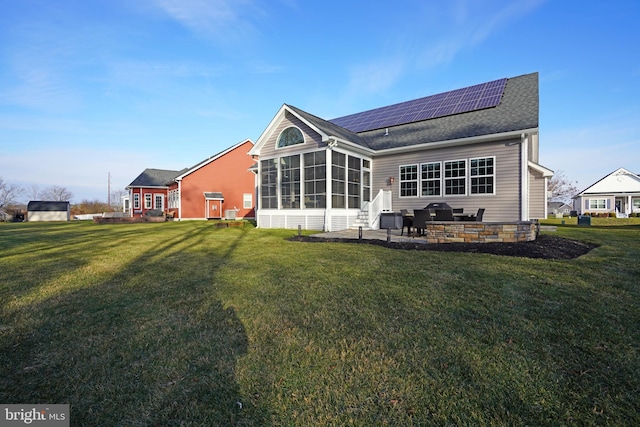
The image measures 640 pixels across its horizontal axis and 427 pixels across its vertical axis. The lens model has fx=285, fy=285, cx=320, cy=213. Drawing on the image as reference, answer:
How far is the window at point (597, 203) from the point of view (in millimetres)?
37469

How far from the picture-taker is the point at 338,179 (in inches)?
527

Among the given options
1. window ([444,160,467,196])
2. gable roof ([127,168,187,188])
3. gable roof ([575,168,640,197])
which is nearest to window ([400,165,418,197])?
window ([444,160,467,196])

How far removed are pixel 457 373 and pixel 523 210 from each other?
1145 cm

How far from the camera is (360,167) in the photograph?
47.9 feet

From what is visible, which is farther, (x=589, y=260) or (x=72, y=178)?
(x=72, y=178)

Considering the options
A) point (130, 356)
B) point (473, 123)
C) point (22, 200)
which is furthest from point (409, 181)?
point (22, 200)

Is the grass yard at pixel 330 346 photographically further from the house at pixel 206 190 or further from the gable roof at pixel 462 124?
the house at pixel 206 190

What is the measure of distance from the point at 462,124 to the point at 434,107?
365 centimetres

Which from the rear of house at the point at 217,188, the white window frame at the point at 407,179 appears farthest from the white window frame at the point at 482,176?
the rear of house at the point at 217,188

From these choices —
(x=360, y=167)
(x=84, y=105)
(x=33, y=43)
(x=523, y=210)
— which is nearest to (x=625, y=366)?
(x=523, y=210)

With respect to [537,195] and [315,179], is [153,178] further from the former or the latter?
[537,195]

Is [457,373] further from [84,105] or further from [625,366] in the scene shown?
[84,105]

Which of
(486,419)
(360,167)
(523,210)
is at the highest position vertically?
(360,167)

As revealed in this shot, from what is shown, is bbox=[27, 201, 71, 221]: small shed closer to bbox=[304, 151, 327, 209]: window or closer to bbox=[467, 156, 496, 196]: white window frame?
bbox=[304, 151, 327, 209]: window
